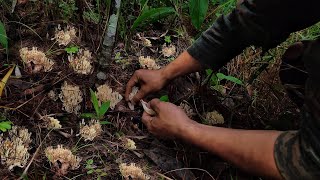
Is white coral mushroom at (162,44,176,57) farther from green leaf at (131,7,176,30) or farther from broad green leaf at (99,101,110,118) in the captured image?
broad green leaf at (99,101,110,118)

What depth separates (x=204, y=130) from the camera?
221 centimetres

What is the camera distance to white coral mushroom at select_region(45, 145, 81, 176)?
87.8 inches

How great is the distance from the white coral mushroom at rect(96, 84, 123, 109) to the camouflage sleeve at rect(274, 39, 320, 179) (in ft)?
3.43

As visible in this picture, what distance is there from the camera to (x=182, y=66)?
103 inches

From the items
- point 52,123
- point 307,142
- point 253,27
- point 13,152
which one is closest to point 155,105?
point 52,123

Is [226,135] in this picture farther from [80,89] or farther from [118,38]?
[118,38]

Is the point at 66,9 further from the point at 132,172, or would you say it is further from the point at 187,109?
the point at 132,172

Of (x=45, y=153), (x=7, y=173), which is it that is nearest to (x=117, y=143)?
(x=45, y=153)

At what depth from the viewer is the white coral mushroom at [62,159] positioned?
2230mm

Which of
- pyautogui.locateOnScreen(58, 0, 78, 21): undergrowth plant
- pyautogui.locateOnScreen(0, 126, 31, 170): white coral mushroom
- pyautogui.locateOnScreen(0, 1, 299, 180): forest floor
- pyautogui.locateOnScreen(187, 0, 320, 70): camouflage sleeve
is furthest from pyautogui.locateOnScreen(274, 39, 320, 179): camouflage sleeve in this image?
pyautogui.locateOnScreen(58, 0, 78, 21): undergrowth plant

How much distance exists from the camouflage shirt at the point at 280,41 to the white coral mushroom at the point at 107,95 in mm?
519

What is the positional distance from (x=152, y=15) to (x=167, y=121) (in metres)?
0.97

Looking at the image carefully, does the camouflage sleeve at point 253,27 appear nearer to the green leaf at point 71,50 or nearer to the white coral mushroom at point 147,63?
the white coral mushroom at point 147,63

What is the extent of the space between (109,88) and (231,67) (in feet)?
3.04
